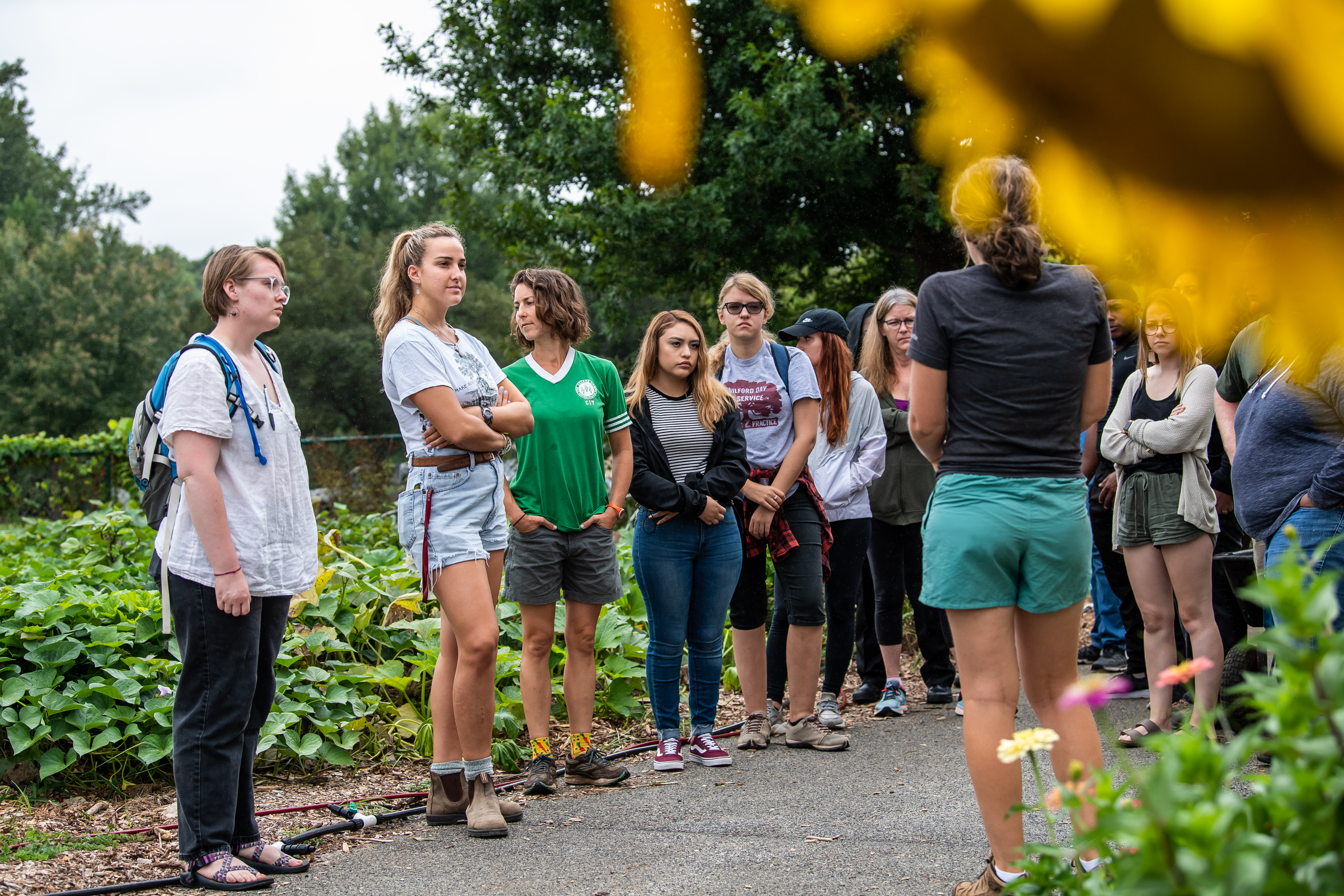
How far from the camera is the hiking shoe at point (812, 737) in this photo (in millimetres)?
4805

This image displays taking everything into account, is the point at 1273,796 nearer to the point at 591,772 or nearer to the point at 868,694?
the point at 591,772

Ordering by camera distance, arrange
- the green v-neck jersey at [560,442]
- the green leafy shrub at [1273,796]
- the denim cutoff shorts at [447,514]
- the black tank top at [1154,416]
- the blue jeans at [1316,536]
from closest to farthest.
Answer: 1. the green leafy shrub at [1273,796]
2. the blue jeans at [1316,536]
3. the denim cutoff shorts at [447,514]
4. the green v-neck jersey at [560,442]
5. the black tank top at [1154,416]

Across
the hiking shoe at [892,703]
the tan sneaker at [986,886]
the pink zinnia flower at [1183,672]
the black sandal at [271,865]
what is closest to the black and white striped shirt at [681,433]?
the hiking shoe at [892,703]

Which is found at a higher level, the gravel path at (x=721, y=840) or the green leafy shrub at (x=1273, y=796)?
the green leafy shrub at (x=1273, y=796)

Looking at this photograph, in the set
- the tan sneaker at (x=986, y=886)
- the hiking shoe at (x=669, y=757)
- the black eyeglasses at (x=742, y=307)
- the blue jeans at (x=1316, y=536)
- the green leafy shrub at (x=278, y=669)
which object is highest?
the black eyeglasses at (x=742, y=307)

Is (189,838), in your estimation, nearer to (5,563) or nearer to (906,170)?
(5,563)

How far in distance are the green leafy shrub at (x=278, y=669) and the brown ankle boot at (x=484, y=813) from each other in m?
0.83

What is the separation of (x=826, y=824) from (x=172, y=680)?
2713 mm

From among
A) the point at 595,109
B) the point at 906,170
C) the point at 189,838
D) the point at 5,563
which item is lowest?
the point at 189,838

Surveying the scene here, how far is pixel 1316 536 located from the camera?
124 inches

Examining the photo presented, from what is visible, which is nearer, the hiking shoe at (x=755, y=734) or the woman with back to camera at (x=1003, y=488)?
the woman with back to camera at (x=1003, y=488)

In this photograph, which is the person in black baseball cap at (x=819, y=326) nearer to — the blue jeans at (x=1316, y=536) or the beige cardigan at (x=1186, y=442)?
the beige cardigan at (x=1186, y=442)

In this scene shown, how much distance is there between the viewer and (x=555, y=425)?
14.1ft

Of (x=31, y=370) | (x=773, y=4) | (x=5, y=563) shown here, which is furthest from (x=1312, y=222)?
(x=31, y=370)
